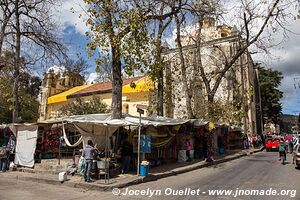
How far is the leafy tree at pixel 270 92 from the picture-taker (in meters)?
48.0

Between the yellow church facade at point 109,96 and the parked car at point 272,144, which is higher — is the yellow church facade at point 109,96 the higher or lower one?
the higher one

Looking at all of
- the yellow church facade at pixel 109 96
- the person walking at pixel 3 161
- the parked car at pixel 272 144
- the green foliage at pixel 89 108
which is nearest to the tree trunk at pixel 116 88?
the person walking at pixel 3 161

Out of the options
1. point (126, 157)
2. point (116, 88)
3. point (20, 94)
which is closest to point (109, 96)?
point (20, 94)

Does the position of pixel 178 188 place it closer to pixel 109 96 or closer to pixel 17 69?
pixel 17 69

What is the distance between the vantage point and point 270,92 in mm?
48344

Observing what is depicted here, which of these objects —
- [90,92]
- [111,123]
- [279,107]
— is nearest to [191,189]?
[111,123]

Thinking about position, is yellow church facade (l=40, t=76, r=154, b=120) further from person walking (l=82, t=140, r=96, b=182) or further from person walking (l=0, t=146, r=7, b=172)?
person walking (l=82, t=140, r=96, b=182)

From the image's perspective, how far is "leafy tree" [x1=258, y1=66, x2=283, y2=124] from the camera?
158 ft

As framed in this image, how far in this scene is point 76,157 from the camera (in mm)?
13211

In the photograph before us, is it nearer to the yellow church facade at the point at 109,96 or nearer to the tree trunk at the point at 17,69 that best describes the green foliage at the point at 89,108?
the yellow church facade at the point at 109,96

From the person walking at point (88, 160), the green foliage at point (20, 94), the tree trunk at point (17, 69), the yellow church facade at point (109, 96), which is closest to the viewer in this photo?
the person walking at point (88, 160)

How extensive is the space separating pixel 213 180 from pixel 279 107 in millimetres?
42867

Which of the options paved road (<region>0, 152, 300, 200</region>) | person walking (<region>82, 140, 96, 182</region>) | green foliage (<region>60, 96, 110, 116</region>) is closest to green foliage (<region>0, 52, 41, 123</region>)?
green foliage (<region>60, 96, 110, 116</region>)

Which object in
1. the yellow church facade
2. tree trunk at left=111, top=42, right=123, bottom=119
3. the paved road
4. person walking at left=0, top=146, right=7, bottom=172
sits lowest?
the paved road
